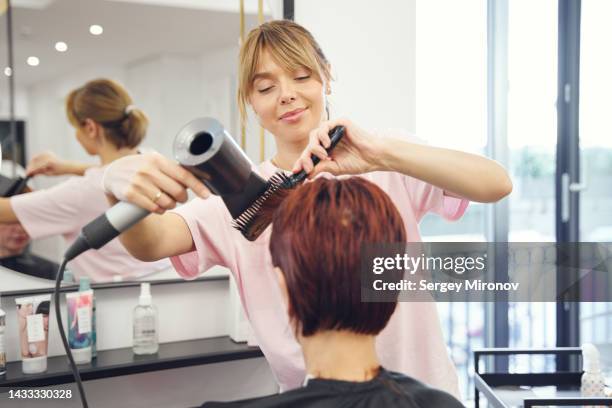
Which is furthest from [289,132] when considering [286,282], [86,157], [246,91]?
[86,157]

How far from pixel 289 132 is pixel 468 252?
47 centimetres

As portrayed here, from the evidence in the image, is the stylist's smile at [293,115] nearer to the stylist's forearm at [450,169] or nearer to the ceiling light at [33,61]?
the stylist's forearm at [450,169]

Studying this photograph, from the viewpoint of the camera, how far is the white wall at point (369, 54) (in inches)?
63.0

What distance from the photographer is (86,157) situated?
4.53 feet

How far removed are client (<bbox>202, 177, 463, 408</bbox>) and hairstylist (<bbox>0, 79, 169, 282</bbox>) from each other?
75 centimetres

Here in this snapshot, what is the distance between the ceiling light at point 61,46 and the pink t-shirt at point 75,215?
317mm

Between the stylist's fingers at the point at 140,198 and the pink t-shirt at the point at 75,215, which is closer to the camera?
the stylist's fingers at the point at 140,198

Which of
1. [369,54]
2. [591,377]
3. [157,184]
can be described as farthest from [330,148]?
[591,377]

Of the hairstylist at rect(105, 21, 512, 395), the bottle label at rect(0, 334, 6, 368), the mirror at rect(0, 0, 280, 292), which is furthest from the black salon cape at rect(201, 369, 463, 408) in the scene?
the mirror at rect(0, 0, 280, 292)

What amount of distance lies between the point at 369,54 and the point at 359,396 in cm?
118

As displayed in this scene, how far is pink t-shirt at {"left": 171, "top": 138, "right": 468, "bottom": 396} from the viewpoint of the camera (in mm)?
1011

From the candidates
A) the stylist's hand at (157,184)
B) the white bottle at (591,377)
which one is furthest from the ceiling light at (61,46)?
the white bottle at (591,377)

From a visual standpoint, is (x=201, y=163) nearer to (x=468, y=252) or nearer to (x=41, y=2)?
(x=468, y=252)

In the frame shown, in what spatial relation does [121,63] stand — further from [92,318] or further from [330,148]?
[330,148]
